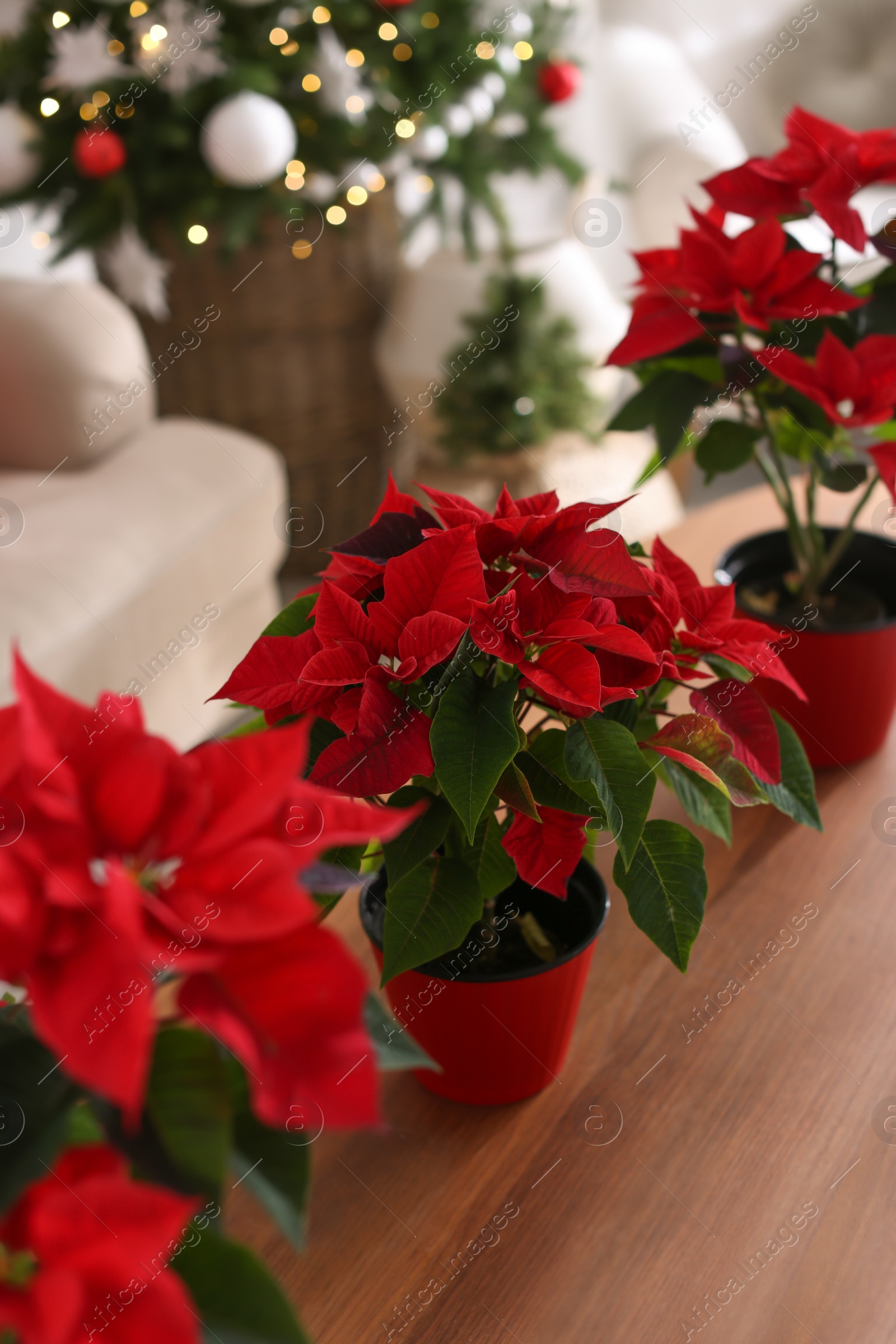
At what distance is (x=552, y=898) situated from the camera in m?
0.60

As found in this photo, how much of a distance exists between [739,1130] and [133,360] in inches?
57.2

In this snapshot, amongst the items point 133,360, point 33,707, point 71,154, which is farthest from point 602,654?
point 71,154

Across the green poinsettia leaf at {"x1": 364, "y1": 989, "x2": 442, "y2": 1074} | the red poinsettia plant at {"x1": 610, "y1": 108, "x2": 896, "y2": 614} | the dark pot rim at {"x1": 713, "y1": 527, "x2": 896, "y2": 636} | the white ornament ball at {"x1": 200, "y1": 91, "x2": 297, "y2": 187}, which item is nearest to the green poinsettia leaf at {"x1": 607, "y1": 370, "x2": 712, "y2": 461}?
the red poinsettia plant at {"x1": 610, "y1": 108, "x2": 896, "y2": 614}

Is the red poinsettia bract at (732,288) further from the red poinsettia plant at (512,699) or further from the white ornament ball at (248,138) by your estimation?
the white ornament ball at (248,138)

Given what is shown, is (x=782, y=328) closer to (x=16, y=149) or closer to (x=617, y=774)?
(x=617, y=774)

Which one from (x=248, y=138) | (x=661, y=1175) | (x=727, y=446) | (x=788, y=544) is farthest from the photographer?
(x=248, y=138)

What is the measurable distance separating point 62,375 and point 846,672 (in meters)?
1.25

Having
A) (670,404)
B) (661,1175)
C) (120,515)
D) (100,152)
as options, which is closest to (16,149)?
(100,152)

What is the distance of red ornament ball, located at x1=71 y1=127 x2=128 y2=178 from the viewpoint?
181 centimetres

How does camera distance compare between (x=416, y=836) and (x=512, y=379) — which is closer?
(x=416, y=836)

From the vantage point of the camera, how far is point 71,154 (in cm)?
188

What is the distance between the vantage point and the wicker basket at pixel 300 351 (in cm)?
210

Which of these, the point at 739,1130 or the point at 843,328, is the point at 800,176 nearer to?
the point at 843,328

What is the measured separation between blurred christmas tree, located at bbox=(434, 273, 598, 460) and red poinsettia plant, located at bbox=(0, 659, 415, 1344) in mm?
2052
